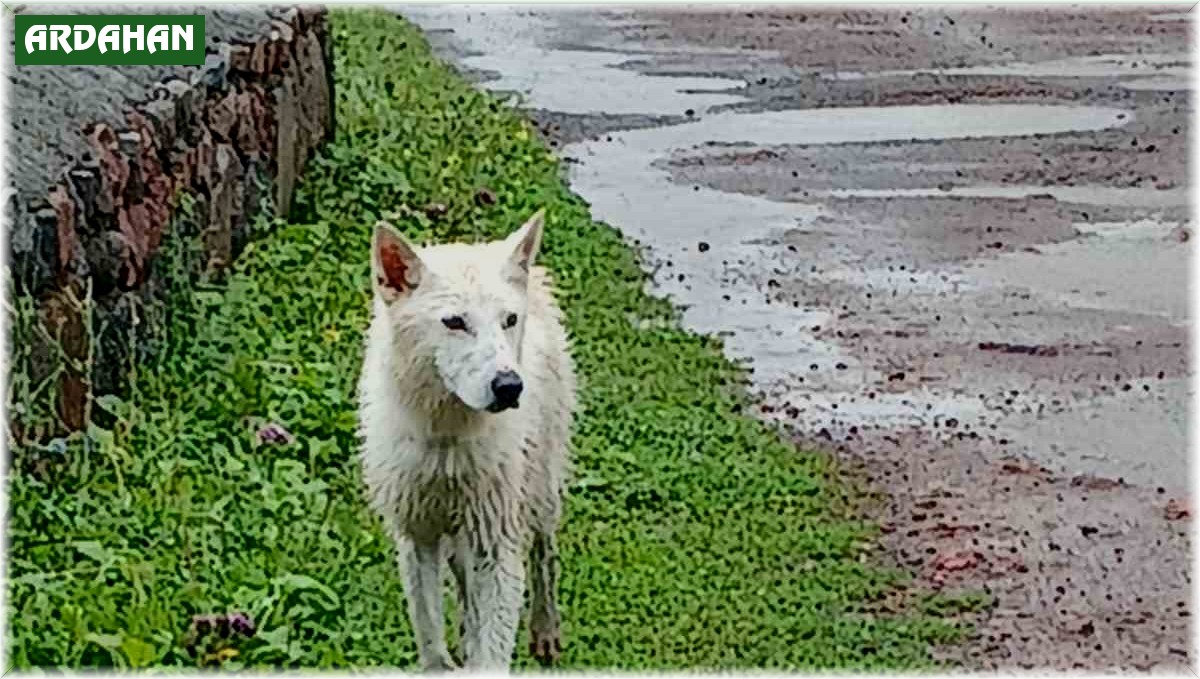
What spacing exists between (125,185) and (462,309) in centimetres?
189

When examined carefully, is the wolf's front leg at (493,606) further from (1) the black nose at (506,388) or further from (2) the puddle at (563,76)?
(2) the puddle at (563,76)

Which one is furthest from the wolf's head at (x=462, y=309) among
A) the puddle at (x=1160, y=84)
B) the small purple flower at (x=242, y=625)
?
the puddle at (x=1160, y=84)

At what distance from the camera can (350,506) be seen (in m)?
7.28

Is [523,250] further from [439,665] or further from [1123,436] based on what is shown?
[1123,436]

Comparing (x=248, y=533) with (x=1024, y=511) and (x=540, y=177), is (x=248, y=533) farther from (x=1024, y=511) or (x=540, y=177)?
(x=540, y=177)

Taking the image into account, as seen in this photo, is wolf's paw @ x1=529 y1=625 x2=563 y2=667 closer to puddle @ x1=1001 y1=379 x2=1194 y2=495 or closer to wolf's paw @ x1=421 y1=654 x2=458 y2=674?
wolf's paw @ x1=421 y1=654 x2=458 y2=674

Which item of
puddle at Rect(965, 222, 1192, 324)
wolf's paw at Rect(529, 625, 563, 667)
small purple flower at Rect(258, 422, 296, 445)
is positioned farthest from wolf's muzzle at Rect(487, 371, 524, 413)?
puddle at Rect(965, 222, 1192, 324)

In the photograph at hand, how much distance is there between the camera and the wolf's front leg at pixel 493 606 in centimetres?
634

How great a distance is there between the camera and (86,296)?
23.5ft

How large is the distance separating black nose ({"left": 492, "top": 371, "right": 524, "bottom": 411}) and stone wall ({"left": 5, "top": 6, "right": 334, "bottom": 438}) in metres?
1.43

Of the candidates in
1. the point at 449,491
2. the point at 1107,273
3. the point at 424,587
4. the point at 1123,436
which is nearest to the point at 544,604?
the point at 424,587

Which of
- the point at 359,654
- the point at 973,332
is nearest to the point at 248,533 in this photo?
the point at 359,654

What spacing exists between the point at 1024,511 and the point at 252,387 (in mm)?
2095

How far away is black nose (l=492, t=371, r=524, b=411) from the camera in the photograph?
19.2 ft
